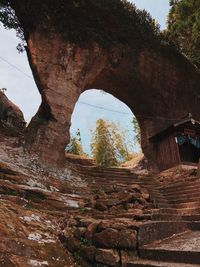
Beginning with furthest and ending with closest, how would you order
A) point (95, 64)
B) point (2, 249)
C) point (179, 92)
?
1. point (179, 92)
2. point (95, 64)
3. point (2, 249)

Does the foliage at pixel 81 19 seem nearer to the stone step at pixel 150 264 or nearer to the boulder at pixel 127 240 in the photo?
the boulder at pixel 127 240

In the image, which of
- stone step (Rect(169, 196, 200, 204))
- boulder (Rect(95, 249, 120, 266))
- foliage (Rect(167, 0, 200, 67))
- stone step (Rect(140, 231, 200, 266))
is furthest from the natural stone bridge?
stone step (Rect(140, 231, 200, 266))

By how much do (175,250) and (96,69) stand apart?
51.4ft

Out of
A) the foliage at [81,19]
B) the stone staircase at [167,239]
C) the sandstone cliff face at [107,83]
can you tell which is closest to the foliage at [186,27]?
the sandstone cliff face at [107,83]

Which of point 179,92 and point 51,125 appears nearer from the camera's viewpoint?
point 51,125

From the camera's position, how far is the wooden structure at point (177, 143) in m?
20.6

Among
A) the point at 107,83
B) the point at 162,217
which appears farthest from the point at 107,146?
the point at 162,217

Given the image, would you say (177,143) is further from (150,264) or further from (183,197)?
(150,264)

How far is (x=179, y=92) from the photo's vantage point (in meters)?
23.9

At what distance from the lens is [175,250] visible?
480 centimetres

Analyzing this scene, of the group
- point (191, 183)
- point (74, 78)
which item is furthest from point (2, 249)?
point (74, 78)

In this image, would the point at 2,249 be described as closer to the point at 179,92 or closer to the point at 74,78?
the point at 74,78

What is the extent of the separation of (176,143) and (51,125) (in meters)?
10.0

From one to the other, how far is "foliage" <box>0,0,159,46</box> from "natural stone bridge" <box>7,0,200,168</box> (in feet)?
0.19
